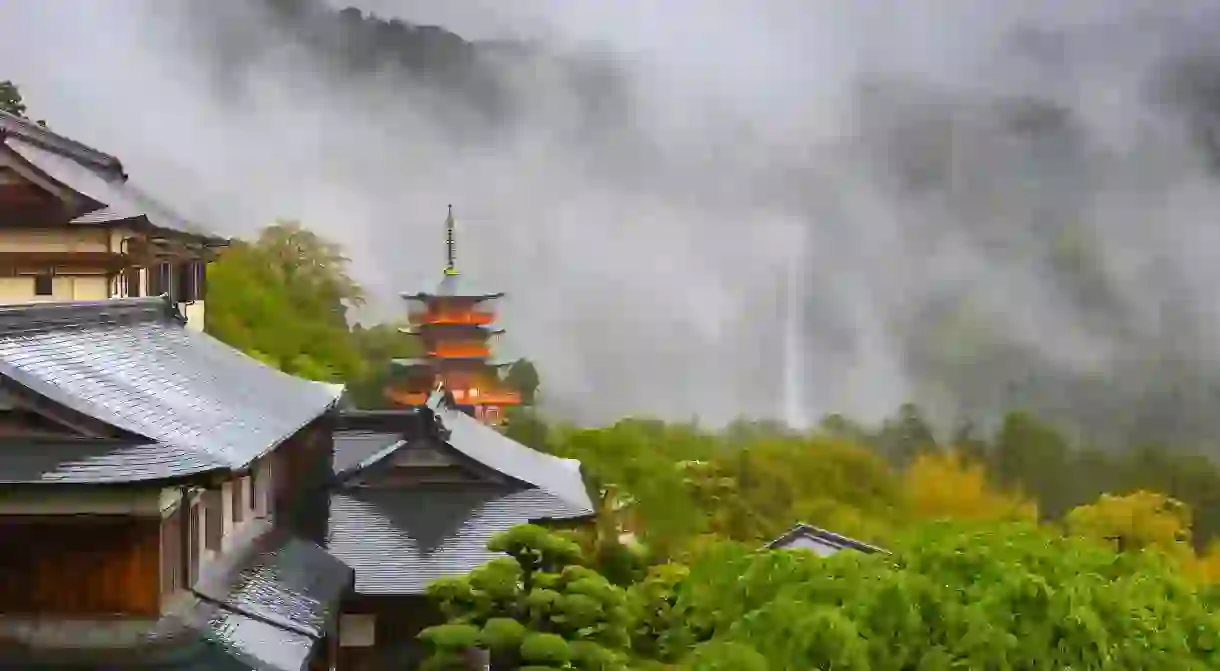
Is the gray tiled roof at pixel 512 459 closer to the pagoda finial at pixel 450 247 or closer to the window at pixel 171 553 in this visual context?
the window at pixel 171 553

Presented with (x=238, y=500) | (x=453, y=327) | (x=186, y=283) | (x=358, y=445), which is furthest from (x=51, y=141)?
(x=453, y=327)

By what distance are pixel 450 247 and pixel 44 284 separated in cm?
1462

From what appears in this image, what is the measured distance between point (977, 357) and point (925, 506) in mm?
7230

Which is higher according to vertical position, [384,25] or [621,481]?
[384,25]

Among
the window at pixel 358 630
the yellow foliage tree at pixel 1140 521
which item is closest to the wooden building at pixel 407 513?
the window at pixel 358 630

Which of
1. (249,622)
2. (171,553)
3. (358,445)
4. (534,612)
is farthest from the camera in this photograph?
(358,445)

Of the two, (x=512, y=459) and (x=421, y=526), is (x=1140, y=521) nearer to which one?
(x=512, y=459)

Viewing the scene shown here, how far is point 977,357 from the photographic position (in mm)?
27141

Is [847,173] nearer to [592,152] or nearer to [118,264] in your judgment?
[592,152]

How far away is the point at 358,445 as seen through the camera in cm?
1083

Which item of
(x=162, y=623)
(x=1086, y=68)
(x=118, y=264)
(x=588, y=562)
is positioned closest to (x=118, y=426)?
(x=162, y=623)

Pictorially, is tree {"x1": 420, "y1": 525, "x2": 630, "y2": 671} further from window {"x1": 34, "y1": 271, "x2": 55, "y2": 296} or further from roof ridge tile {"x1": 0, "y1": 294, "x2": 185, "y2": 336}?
window {"x1": 34, "y1": 271, "x2": 55, "y2": 296}

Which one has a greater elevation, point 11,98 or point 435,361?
point 11,98

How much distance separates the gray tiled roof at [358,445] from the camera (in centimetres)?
1051
